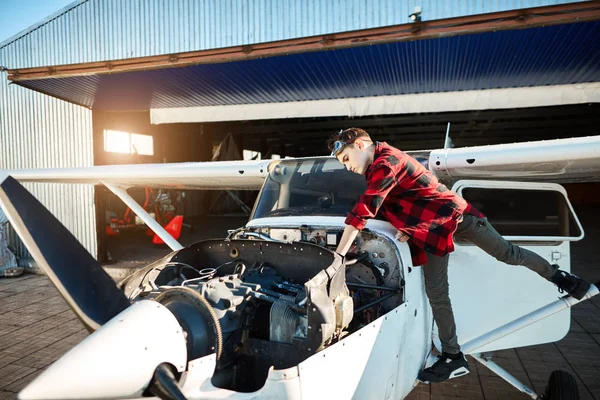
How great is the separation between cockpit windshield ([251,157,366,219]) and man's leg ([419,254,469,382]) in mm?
724

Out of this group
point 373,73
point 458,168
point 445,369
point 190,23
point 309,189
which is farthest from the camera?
point 190,23

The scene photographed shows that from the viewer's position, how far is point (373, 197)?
2.19m

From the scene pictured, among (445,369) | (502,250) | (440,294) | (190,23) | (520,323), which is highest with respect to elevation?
(190,23)

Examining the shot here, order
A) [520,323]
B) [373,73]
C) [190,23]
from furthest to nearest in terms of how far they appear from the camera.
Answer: [190,23] < [373,73] < [520,323]

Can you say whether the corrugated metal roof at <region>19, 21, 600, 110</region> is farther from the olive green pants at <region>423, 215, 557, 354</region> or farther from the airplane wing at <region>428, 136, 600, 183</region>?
the olive green pants at <region>423, 215, 557, 354</region>

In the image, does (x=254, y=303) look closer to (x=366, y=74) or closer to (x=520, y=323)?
(x=520, y=323)

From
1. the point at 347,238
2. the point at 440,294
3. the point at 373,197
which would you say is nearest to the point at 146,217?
the point at 347,238

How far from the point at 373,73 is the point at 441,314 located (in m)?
4.52

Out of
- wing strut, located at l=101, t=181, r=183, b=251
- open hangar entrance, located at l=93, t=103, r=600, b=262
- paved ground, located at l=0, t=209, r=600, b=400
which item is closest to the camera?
paved ground, located at l=0, t=209, r=600, b=400

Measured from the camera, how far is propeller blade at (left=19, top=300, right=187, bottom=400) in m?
1.46

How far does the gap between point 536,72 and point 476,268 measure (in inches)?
177

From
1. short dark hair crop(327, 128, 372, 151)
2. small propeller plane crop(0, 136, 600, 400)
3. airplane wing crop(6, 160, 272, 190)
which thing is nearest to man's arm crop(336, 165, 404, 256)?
small propeller plane crop(0, 136, 600, 400)

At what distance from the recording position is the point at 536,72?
20.2ft

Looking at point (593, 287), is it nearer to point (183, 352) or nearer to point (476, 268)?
point (476, 268)
